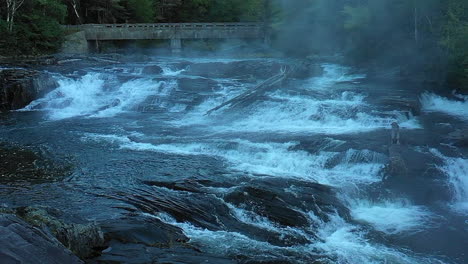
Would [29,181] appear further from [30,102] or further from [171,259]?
[30,102]

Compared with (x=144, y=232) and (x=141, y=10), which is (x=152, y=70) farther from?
(x=144, y=232)

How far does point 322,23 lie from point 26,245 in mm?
32865

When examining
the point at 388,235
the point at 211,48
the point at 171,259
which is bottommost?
the point at 388,235

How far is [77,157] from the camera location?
13.4 meters

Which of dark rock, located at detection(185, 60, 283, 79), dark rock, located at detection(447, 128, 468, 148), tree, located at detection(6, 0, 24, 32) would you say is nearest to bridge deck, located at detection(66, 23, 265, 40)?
tree, located at detection(6, 0, 24, 32)

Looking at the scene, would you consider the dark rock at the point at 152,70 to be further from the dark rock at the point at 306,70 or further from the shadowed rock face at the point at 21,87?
the dark rock at the point at 306,70

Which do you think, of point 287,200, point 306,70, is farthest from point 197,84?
point 287,200

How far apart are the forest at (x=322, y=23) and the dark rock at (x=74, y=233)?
17.7 metres

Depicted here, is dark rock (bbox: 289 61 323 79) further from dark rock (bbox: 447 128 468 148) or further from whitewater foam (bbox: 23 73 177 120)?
dark rock (bbox: 447 128 468 148)

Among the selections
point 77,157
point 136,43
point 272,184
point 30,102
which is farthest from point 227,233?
point 136,43

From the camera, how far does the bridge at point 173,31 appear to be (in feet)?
121

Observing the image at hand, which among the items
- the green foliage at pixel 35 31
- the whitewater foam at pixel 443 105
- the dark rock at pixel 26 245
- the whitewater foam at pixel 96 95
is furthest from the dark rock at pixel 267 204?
the green foliage at pixel 35 31

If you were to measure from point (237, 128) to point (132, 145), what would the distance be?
13.7 feet

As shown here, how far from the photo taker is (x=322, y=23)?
3538cm
